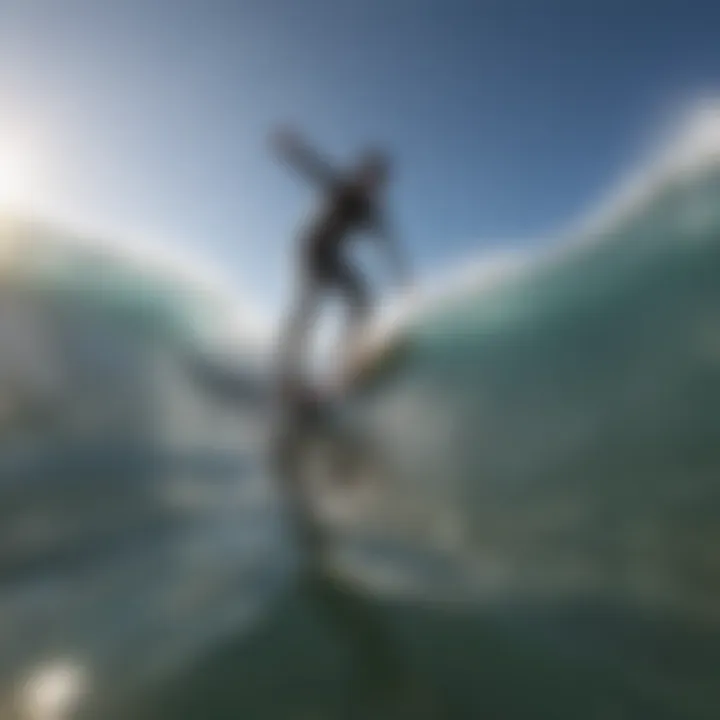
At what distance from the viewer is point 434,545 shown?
3.24 meters

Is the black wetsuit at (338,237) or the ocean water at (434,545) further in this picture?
the black wetsuit at (338,237)

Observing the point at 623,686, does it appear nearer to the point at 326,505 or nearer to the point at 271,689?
the point at 271,689

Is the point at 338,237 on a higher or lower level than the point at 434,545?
higher

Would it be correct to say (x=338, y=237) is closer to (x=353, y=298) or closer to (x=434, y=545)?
(x=353, y=298)

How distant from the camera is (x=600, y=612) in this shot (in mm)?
2527

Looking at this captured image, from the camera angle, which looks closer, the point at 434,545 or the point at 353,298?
the point at 434,545

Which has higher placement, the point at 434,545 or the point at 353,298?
the point at 353,298

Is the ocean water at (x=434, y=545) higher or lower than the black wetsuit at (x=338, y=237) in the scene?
lower

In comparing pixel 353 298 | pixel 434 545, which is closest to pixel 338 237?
pixel 353 298

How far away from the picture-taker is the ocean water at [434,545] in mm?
2225

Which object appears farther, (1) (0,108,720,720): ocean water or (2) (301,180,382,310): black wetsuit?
(2) (301,180,382,310): black wetsuit

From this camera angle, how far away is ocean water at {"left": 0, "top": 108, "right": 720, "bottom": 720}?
222 cm

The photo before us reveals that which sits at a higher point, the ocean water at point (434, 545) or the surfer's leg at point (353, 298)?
the surfer's leg at point (353, 298)

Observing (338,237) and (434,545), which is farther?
(338,237)
